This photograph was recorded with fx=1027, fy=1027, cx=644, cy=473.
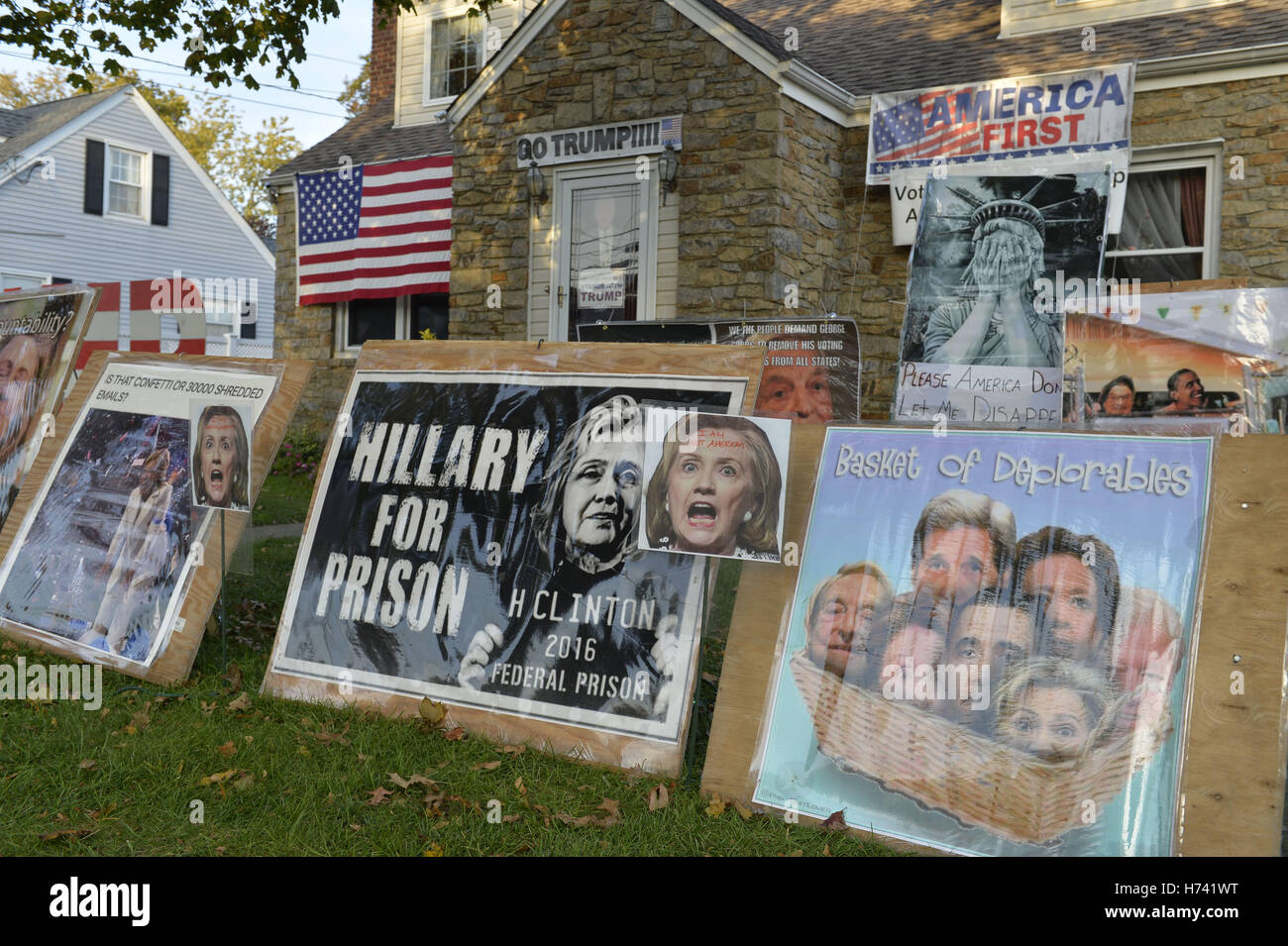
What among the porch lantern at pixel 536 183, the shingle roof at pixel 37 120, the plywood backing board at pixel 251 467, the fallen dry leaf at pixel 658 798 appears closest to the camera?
the fallen dry leaf at pixel 658 798

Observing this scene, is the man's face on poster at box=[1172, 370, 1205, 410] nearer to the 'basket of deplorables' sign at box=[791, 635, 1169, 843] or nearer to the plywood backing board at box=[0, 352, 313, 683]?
the 'basket of deplorables' sign at box=[791, 635, 1169, 843]

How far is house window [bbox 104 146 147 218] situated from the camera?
2417cm

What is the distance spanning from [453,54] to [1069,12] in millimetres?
8874

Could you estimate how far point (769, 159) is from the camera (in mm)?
9742

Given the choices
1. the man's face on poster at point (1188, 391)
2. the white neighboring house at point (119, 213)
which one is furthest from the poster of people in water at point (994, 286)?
the white neighboring house at point (119, 213)

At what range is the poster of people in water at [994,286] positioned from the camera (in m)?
5.92

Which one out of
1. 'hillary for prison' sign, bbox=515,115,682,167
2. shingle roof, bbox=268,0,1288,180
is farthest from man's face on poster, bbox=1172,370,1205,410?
'hillary for prison' sign, bbox=515,115,682,167

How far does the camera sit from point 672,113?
33.8 ft

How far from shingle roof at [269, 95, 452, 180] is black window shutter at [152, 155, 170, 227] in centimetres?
1011

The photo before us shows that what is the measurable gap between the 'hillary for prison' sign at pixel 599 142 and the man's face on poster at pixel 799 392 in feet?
14.5

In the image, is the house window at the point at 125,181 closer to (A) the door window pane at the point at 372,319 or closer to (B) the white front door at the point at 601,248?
(A) the door window pane at the point at 372,319

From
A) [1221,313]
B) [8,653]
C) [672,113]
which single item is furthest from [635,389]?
[672,113]

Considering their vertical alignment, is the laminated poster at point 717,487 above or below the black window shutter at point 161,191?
below
